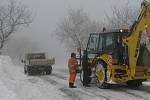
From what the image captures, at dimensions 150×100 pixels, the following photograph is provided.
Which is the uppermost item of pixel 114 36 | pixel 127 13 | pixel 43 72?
pixel 127 13

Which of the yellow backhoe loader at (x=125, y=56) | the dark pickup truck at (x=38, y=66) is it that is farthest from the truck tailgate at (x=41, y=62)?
the yellow backhoe loader at (x=125, y=56)

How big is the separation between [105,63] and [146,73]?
210 cm

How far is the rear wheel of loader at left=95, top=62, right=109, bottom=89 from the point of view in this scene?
62.4 ft

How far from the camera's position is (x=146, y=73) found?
17.8m

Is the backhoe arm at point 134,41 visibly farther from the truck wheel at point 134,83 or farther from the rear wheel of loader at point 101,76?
the truck wheel at point 134,83

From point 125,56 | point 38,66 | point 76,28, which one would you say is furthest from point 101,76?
point 76,28

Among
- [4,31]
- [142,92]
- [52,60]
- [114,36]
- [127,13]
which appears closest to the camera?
[142,92]

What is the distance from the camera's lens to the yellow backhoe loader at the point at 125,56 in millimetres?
17556

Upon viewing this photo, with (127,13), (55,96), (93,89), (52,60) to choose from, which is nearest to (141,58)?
(93,89)

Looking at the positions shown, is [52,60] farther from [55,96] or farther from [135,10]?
[135,10]

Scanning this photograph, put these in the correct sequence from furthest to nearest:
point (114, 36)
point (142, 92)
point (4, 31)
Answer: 1. point (4, 31)
2. point (114, 36)
3. point (142, 92)

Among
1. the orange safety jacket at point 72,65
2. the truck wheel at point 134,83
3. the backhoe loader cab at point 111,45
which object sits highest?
the backhoe loader cab at point 111,45

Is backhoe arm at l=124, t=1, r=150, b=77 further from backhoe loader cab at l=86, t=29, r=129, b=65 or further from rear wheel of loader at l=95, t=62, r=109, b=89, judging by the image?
rear wheel of loader at l=95, t=62, r=109, b=89

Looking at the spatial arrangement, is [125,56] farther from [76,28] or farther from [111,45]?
[76,28]
